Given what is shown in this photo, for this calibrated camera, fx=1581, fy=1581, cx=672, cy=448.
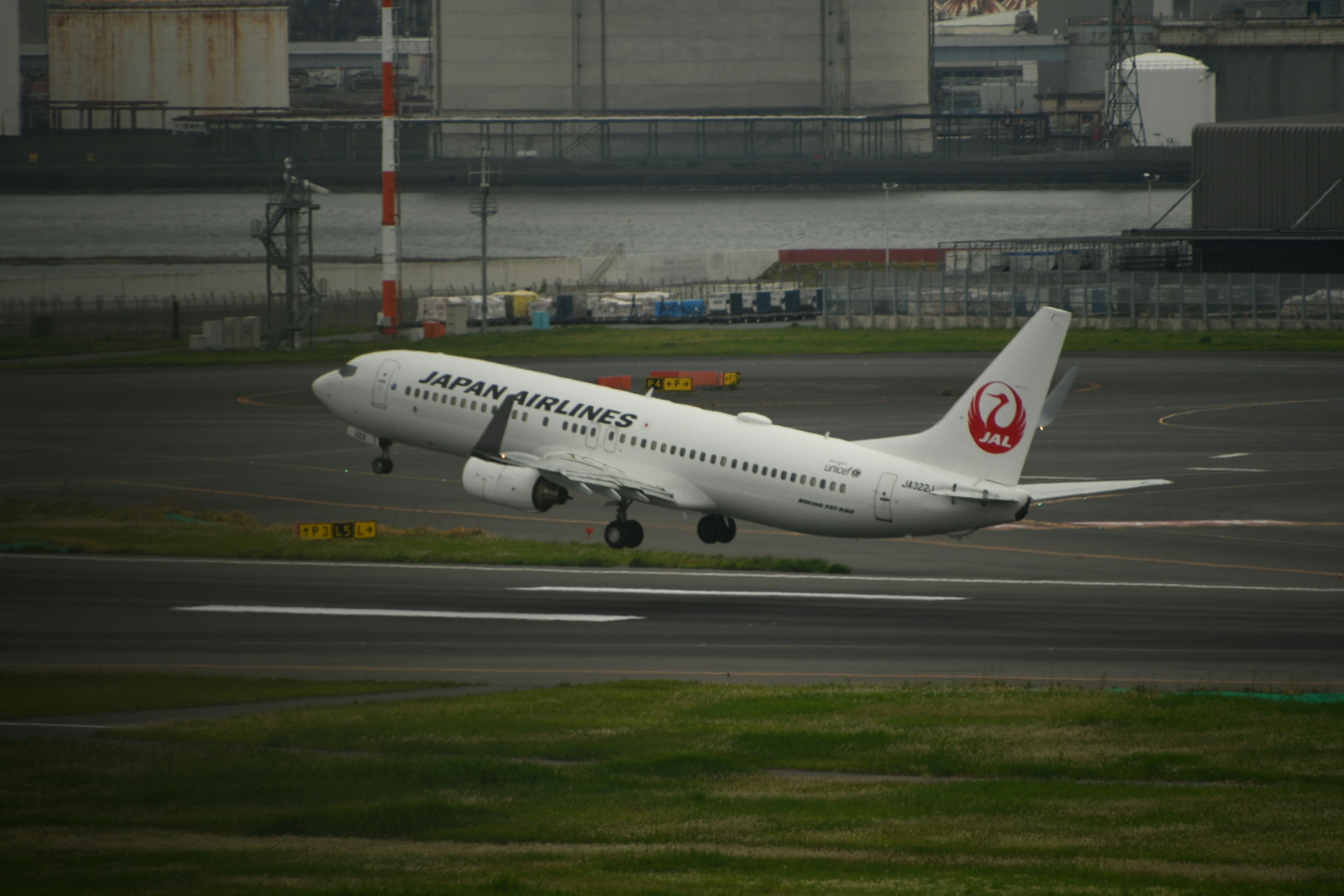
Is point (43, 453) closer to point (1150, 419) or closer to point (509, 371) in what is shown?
point (509, 371)

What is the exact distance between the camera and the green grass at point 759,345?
331 ft

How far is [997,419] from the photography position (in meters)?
41.9

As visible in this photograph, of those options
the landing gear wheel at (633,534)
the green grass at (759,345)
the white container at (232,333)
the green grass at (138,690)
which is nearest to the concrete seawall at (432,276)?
the white container at (232,333)

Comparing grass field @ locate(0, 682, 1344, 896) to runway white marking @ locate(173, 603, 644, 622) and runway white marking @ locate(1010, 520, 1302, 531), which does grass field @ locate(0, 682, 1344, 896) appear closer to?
runway white marking @ locate(173, 603, 644, 622)

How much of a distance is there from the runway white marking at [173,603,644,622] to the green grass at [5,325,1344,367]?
56556 millimetres

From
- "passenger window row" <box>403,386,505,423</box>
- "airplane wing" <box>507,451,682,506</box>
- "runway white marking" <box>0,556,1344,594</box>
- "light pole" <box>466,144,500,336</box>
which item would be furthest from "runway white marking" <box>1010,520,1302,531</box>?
"light pole" <box>466,144,500,336</box>

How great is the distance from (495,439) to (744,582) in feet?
31.6

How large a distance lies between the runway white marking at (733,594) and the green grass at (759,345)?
2104 inches

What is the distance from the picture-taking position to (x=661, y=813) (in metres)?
23.1

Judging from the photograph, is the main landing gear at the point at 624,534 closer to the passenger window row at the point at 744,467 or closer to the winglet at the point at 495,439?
the passenger window row at the point at 744,467

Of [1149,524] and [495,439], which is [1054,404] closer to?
[1149,524]

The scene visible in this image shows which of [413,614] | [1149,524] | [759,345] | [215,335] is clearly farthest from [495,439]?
[215,335]

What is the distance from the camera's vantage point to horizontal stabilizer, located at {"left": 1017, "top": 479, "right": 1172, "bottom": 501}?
4109 cm

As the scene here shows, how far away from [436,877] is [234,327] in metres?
94.5
